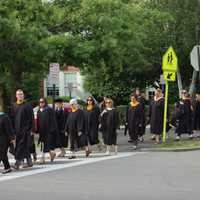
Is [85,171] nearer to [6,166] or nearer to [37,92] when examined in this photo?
[6,166]

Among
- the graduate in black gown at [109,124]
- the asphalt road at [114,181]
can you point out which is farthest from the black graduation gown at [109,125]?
the asphalt road at [114,181]

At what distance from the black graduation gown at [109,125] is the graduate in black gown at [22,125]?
418 cm

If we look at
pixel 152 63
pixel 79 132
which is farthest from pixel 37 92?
pixel 79 132

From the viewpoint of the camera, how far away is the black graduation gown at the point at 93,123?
2014cm

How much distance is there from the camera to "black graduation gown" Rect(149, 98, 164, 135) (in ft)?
72.4

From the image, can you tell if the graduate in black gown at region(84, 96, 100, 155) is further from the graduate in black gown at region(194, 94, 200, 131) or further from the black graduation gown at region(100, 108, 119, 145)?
the graduate in black gown at region(194, 94, 200, 131)

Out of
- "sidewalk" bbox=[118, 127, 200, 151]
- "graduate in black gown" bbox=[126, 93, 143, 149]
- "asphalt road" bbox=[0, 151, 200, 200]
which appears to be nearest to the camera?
"asphalt road" bbox=[0, 151, 200, 200]

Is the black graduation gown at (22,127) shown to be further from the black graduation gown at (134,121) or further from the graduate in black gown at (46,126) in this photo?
the black graduation gown at (134,121)

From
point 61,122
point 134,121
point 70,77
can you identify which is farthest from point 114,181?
point 70,77

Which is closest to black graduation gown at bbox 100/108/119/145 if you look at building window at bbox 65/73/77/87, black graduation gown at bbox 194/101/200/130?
black graduation gown at bbox 194/101/200/130

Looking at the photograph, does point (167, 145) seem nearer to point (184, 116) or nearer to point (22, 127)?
point (184, 116)

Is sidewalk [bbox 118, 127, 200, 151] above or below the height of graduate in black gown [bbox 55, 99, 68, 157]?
below

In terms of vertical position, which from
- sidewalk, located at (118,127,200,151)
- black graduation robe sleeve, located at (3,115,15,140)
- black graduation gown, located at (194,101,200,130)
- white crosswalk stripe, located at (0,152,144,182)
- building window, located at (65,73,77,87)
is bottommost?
sidewalk, located at (118,127,200,151)

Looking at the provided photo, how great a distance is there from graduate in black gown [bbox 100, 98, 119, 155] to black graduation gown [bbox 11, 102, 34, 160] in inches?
166
